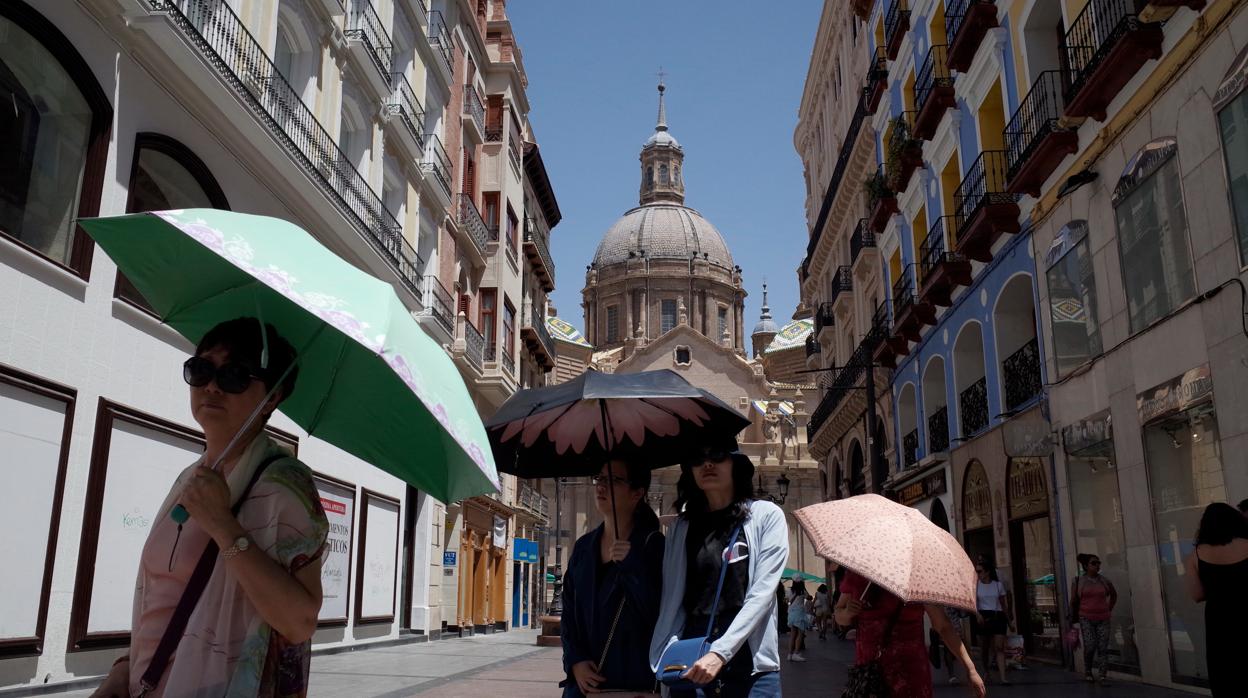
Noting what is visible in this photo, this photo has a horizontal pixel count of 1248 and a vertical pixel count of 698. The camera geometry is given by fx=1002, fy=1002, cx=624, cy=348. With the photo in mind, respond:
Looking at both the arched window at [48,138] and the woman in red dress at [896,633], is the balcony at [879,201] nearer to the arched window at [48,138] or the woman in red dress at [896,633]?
the arched window at [48,138]

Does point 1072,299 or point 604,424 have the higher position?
point 1072,299

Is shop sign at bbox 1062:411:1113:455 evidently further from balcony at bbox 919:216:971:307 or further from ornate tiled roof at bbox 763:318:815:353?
ornate tiled roof at bbox 763:318:815:353

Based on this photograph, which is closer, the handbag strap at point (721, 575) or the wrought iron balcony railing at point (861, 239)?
the handbag strap at point (721, 575)

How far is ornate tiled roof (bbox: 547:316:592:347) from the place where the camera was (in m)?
79.1

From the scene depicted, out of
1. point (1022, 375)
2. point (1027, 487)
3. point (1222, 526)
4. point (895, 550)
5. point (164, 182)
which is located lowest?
point (895, 550)

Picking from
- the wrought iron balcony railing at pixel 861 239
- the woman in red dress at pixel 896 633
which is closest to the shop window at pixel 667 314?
the wrought iron balcony railing at pixel 861 239

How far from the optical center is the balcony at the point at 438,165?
22.2 meters

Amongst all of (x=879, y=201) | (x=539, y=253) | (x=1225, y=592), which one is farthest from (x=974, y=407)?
(x=539, y=253)

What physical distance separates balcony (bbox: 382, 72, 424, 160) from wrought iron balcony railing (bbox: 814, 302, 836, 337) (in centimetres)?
1806

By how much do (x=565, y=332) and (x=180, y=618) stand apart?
255ft

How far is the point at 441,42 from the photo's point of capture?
2341cm

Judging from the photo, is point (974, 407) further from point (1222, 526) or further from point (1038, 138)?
point (1222, 526)

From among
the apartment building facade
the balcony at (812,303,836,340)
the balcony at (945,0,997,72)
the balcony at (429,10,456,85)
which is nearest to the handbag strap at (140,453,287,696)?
the apartment building facade

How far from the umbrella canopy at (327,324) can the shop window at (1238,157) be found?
9.33m
